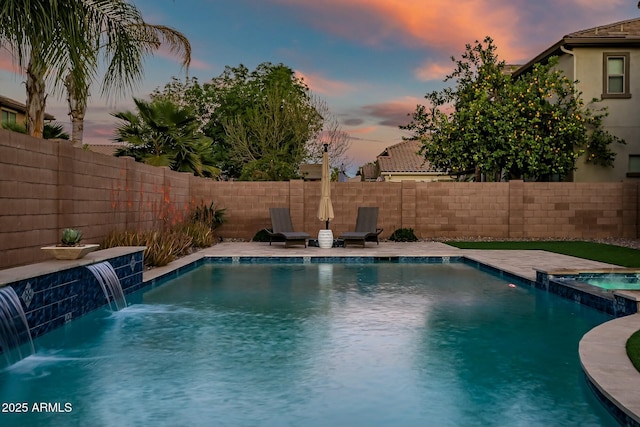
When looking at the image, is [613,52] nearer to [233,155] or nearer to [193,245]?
[193,245]

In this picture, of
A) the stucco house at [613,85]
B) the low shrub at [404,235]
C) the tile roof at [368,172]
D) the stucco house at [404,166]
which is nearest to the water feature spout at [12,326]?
the low shrub at [404,235]

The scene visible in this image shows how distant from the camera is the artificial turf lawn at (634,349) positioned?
15.8 ft

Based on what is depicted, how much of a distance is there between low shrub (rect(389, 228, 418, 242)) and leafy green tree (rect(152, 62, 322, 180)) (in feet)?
32.6

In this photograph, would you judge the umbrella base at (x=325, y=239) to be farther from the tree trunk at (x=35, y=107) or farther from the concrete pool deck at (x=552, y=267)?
the tree trunk at (x=35, y=107)

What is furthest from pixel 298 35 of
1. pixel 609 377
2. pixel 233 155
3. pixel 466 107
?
pixel 609 377

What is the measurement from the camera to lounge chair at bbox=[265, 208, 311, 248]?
637 inches

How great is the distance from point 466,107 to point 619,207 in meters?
6.17

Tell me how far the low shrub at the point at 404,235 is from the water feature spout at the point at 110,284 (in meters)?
11.1

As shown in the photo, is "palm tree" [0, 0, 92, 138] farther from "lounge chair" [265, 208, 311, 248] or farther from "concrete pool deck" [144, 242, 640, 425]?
"lounge chair" [265, 208, 311, 248]

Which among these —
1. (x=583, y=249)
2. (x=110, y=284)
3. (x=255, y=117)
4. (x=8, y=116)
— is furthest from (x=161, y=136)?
(x=255, y=117)

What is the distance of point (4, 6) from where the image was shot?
633 cm

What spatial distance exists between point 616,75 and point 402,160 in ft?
69.5

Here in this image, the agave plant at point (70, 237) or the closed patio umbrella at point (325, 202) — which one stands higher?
the closed patio umbrella at point (325, 202)

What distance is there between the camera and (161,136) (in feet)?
61.8
